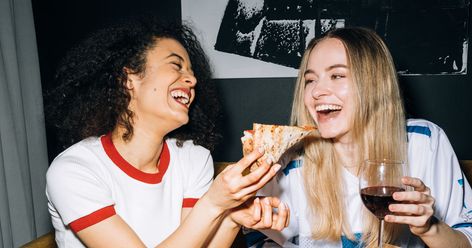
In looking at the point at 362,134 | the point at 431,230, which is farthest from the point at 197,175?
the point at 431,230

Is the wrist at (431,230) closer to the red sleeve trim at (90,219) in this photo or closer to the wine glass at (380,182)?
the wine glass at (380,182)

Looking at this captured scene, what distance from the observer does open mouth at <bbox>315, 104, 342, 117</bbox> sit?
182 cm

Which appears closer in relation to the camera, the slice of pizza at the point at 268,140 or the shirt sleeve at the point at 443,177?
the slice of pizza at the point at 268,140

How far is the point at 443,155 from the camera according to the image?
1.92m

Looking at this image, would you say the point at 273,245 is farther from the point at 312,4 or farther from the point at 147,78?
the point at 312,4

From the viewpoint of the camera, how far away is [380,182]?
4.24 feet

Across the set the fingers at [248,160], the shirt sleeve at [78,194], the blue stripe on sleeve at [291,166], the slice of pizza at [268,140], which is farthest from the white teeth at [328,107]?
the shirt sleeve at [78,194]

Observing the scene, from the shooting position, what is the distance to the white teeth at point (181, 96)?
1804 millimetres

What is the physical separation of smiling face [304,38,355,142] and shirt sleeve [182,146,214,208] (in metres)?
0.61

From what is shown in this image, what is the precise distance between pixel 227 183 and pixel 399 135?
1064 millimetres

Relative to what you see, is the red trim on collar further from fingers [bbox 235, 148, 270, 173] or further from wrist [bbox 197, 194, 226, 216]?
fingers [bbox 235, 148, 270, 173]

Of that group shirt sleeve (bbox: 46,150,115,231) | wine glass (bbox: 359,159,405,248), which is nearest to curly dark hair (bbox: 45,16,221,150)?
shirt sleeve (bbox: 46,150,115,231)

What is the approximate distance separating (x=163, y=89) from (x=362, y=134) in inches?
38.4

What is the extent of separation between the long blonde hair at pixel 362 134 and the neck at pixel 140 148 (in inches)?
30.0
